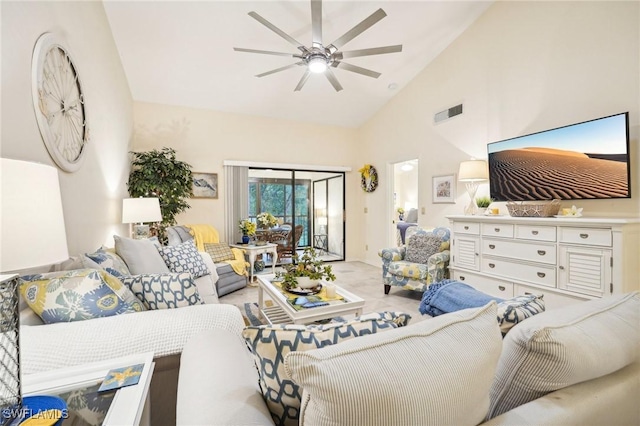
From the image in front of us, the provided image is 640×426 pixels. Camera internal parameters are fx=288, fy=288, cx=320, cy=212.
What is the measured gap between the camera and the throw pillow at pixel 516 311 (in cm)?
90

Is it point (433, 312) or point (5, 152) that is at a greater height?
point (5, 152)

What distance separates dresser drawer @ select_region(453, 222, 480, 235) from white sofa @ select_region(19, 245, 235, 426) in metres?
2.81

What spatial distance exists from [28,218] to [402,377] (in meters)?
0.99

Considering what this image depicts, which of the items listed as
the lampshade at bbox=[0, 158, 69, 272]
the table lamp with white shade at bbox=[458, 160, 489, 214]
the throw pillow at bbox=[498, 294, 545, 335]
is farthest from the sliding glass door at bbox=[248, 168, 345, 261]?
the throw pillow at bbox=[498, 294, 545, 335]

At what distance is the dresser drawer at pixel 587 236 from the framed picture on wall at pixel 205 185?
4640mm

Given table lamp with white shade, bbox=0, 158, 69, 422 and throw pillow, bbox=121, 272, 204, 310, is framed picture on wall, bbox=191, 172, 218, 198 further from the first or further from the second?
table lamp with white shade, bbox=0, 158, 69, 422

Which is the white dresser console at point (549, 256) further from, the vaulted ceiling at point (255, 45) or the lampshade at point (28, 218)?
the lampshade at point (28, 218)

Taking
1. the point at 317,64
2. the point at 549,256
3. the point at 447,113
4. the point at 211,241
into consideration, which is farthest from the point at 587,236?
the point at 211,241

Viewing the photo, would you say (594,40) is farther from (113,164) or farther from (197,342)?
(113,164)

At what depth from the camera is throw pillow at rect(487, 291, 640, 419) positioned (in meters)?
0.65

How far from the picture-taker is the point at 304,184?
20.2ft

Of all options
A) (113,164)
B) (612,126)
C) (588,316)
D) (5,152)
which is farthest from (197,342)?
(612,126)

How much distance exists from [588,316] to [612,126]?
8.45 feet

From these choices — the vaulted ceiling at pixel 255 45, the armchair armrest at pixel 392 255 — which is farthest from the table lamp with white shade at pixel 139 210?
the armchair armrest at pixel 392 255
